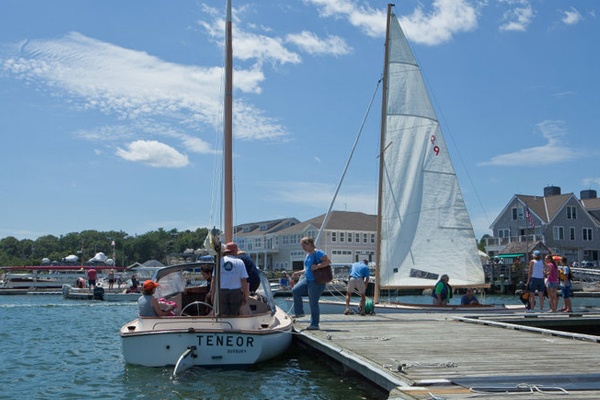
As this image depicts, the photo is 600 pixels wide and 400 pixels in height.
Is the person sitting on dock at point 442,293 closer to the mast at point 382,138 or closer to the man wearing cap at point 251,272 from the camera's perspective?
the mast at point 382,138

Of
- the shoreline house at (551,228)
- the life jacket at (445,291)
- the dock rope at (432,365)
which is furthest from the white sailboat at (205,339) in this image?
the shoreline house at (551,228)

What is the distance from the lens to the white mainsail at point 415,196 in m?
22.6

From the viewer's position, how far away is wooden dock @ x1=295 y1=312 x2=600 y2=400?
7094 millimetres

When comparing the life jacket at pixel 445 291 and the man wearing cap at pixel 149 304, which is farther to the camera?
the life jacket at pixel 445 291

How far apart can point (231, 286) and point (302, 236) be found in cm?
7330

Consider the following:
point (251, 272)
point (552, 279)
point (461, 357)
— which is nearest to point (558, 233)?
point (552, 279)

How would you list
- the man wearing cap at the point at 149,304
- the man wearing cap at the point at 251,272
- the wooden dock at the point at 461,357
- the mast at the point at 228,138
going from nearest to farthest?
the wooden dock at the point at 461,357 → the man wearing cap at the point at 149,304 → the man wearing cap at the point at 251,272 → the mast at the point at 228,138

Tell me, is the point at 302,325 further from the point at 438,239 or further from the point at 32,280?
the point at 32,280

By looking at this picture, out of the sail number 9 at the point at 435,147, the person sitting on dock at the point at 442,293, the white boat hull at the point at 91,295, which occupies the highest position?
the sail number 9 at the point at 435,147

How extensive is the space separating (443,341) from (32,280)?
59.1 metres

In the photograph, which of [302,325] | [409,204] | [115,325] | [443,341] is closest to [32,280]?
[115,325]

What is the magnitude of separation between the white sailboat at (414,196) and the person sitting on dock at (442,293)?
1.24 m

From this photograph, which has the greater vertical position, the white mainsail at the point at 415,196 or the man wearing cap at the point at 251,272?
the white mainsail at the point at 415,196

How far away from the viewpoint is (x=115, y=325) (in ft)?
77.6
